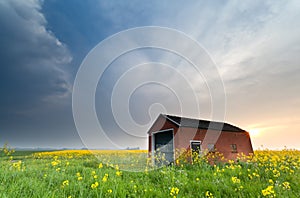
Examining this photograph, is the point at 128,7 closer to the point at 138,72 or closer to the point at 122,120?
the point at 138,72

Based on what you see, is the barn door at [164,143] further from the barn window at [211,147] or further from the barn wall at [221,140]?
the barn window at [211,147]

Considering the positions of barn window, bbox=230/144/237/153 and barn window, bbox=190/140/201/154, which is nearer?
barn window, bbox=190/140/201/154

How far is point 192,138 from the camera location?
12484mm

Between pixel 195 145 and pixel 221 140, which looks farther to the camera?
pixel 221 140

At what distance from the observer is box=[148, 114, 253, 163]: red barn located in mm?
12258

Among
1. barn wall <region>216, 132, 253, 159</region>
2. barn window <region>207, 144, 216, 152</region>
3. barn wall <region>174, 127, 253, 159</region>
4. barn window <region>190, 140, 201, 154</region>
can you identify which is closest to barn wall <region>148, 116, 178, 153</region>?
barn wall <region>174, 127, 253, 159</region>

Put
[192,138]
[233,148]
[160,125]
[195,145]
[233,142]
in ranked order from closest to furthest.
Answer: [192,138] < [195,145] < [160,125] < [233,148] < [233,142]

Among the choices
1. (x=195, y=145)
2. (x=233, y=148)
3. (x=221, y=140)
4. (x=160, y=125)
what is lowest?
(x=233, y=148)

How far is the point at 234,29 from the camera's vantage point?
9.05 meters

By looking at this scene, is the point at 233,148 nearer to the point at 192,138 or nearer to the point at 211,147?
the point at 211,147

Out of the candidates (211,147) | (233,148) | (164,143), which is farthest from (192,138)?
(233,148)

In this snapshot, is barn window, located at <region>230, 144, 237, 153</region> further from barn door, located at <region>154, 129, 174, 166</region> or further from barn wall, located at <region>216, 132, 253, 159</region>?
barn door, located at <region>154, 129, 174, 166</region>

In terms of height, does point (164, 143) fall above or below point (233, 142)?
below

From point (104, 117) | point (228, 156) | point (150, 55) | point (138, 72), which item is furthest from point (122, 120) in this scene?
point (228, 156)
